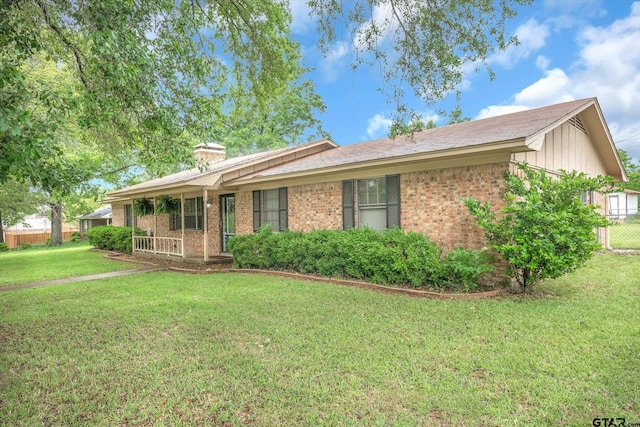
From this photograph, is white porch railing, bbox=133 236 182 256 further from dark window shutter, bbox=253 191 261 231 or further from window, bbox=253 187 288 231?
window, bbox=253 187 288 231

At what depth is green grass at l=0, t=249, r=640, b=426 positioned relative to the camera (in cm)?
305

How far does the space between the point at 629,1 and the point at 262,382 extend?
40.0 ft

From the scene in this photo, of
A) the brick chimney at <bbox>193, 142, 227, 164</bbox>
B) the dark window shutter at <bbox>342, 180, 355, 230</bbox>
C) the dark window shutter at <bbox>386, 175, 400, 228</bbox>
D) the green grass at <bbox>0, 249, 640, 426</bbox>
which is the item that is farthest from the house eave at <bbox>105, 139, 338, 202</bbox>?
the dark window shutter at <bbox>386, 175, 400, 228</bbox>

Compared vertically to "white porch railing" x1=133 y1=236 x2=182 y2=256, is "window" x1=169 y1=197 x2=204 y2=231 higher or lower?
higher

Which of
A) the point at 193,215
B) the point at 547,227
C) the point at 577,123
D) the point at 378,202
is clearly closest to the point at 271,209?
the point at 378,202

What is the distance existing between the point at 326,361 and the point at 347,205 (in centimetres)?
639

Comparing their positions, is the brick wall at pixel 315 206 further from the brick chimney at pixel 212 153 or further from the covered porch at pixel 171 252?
the brick chimney at pixel 212 153

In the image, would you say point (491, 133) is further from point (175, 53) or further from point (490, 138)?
point (175, 53)

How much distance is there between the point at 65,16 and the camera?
6176 millimetres

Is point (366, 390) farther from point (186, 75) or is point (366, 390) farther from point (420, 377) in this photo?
point (186, 75)

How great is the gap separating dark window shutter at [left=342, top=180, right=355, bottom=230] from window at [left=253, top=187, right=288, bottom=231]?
8.07 feet

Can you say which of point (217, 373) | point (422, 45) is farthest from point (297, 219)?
point (217, 373)

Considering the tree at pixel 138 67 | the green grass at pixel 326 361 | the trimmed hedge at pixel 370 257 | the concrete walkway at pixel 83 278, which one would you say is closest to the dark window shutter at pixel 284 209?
the trimmed hedge at pixel 370 257

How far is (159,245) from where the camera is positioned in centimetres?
1577
